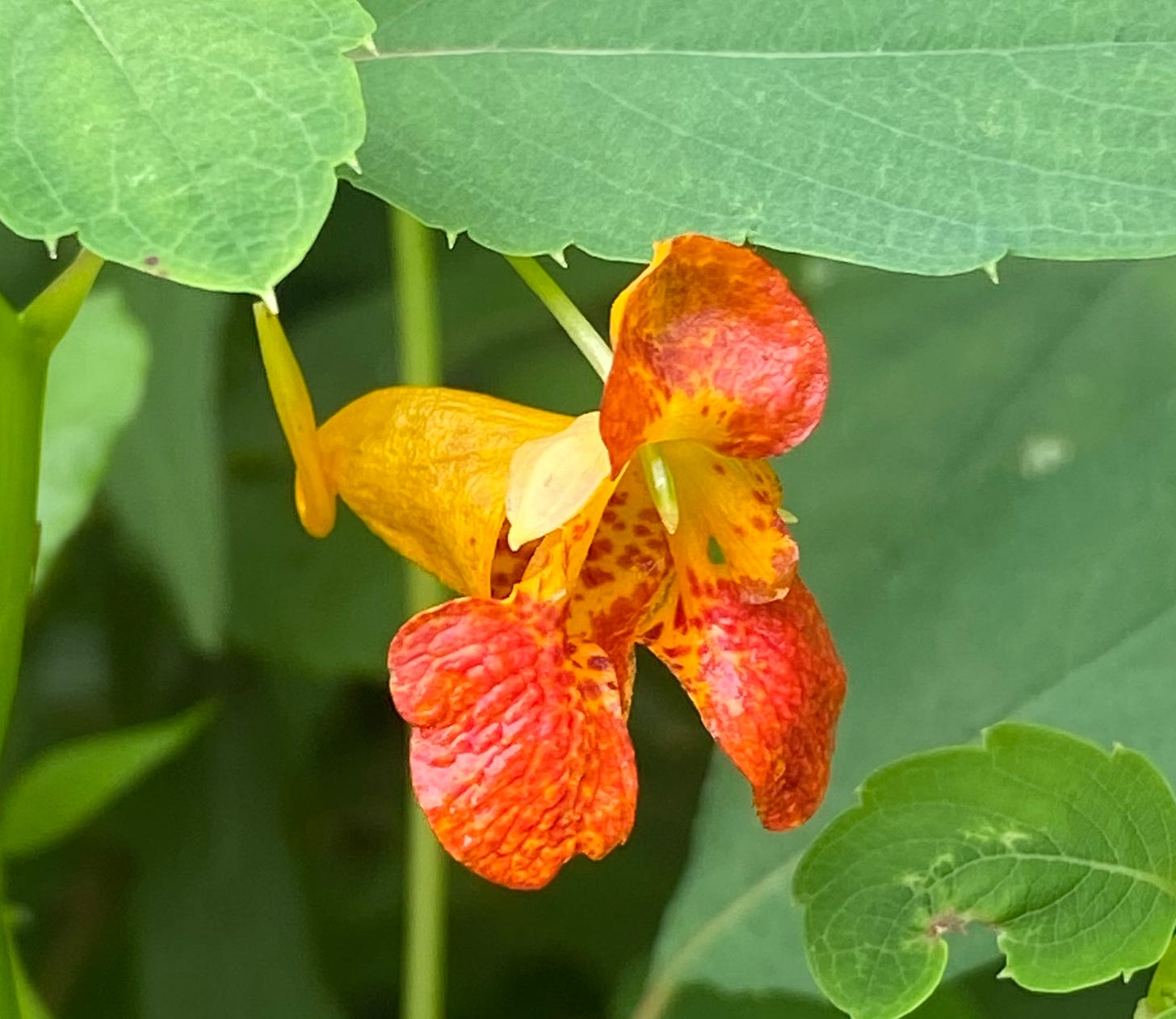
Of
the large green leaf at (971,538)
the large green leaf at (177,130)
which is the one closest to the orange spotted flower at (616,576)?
the large green leaf at (177,130)

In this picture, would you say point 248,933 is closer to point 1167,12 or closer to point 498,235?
point 498,235

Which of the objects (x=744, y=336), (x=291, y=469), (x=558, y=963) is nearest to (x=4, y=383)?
(x=744, y=336)

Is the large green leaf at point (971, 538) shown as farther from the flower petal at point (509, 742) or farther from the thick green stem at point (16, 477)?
the thick green stem at point (16, 477)

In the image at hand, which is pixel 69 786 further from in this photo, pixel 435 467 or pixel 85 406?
pixel 435 467

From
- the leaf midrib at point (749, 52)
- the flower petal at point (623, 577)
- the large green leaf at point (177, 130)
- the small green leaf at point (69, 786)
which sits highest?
the large green leaf at point (177, 130)

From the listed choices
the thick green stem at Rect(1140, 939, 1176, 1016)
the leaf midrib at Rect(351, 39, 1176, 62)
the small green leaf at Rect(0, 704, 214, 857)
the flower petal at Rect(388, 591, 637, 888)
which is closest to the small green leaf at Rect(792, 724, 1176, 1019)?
the thick green stem at Rect(1140, 939, 1176, 1016)
